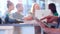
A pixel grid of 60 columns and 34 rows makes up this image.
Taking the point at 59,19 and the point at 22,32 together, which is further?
the point at 22,32

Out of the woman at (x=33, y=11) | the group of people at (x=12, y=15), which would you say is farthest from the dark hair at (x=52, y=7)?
the group of people at (x=12, y=15)

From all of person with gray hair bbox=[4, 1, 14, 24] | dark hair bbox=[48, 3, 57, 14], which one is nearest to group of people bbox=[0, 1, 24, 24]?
person with gray hair bbox=[4, 1, 14, 24]

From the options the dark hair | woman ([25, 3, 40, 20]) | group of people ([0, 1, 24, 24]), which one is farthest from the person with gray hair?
the dark hair

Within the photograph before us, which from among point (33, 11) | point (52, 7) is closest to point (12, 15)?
point (33, 11)

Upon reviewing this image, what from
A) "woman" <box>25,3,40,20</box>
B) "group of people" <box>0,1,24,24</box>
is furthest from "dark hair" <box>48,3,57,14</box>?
"group of people" <box>0,1,24,24</box>

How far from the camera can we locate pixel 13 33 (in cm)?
116

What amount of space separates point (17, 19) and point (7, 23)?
0.35 feet

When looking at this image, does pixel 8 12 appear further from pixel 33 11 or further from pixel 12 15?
pixel 33 11

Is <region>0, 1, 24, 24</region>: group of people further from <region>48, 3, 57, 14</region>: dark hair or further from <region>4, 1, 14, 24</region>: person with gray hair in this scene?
<region>48, 3, 57, 14</region>: dark hair

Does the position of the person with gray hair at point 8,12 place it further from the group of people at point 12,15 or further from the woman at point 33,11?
the woman at point 33,11

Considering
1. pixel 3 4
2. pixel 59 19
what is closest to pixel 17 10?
pixel 3 4

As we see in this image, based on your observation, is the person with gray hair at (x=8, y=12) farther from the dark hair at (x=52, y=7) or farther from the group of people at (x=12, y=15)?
the dark hair at (x=52, y=7)

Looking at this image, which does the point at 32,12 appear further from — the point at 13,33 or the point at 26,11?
the point at 13,33

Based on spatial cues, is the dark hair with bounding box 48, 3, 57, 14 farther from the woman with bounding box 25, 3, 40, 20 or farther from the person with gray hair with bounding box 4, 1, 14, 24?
the person with gray hair with bounding box 4, 1, 14, 24
